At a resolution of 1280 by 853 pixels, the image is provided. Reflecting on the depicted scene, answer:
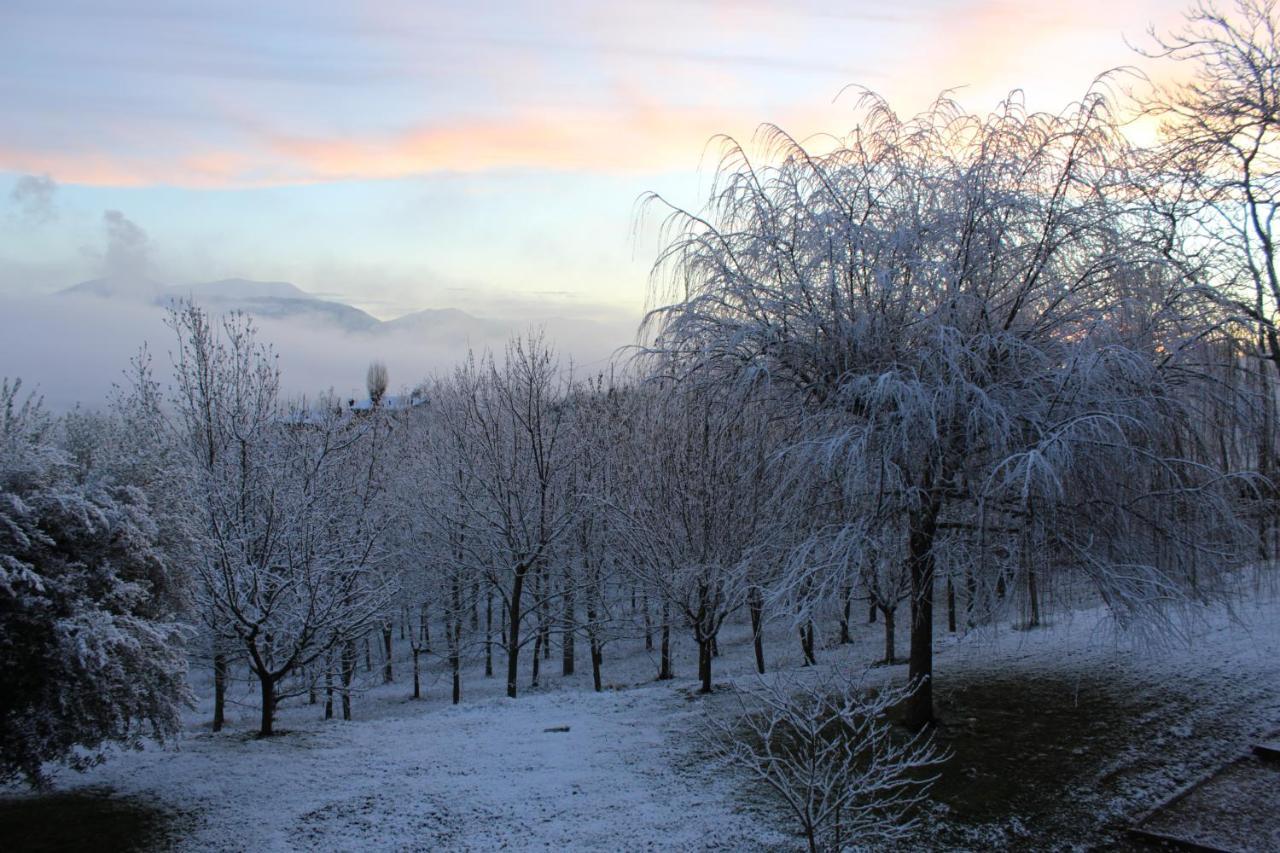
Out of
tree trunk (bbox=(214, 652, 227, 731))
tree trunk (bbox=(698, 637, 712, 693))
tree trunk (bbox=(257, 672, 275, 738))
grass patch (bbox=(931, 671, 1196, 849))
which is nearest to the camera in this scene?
grass patch (bbox=(931, 671, 1196, 849))

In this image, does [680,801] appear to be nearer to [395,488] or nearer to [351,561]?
[351,561]

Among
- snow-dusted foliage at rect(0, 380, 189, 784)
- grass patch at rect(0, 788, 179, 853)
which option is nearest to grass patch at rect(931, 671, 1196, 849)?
grass patch at rect(0, 788, 179, 853)

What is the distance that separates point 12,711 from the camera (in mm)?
6965

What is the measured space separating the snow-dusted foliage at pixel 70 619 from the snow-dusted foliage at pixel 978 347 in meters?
5.87

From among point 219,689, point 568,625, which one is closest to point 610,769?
point 219,689

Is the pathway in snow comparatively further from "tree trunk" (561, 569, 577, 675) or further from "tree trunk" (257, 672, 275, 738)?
"tree trunk" (561, 569, 577, 675)

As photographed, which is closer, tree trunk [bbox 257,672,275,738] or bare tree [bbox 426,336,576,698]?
tree trunk [bbox 257,672,275,738]

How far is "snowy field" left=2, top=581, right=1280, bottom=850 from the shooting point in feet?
22.5

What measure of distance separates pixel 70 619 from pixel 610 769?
17.6ft

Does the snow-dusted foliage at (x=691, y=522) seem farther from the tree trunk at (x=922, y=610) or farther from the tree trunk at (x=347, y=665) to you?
the tree trunk at (x=347, y=665)

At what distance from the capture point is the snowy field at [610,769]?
6844mm

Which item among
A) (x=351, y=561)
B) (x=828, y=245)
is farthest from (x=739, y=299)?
(x=351, y=561)

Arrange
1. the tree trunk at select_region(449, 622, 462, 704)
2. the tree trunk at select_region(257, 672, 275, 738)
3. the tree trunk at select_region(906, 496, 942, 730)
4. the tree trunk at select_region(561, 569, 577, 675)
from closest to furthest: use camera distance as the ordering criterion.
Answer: the tree trunk at select_region(906, 496, 942, 730) → the tree trunk at select_region(257, 672, 275, 738) → the tree trunk at select_region(561, 569, 577, 675) → the tree trunk at select_region(449, 622, 462, 704)

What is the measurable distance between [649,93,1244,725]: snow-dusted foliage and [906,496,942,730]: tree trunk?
0.11 ft
